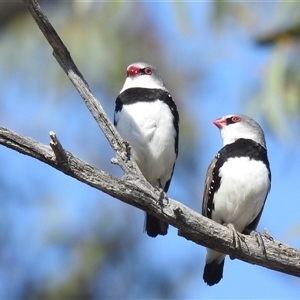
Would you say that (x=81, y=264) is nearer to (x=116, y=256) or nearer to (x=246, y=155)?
(x=116, y=256)

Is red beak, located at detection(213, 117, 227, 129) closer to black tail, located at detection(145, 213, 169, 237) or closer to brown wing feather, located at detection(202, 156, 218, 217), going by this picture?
brown wing feather, located at detection(202, 156, 218, 217)

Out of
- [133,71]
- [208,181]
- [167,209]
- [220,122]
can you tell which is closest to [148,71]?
[133,71]

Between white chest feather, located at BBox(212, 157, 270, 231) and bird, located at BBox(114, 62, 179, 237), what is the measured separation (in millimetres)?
442

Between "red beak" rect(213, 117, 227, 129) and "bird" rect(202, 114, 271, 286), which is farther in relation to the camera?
"red beak" rect(213, 117, 227, 129)

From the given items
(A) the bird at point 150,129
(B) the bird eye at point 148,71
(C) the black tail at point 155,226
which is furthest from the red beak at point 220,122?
(C) the black tail at point 155,226

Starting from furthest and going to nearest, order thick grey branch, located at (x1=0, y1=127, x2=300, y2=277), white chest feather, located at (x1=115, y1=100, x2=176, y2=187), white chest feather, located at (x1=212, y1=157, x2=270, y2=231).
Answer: white chest feather, located at (x1=115, y1=100, x2=176, y2=187), white chest feather, located at (x1=212, y1=157, x2=270, y2=231), thick grey branch, located at (x1=0, y1=127, x2=300, y2=277)

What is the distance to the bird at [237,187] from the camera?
17.8 feet

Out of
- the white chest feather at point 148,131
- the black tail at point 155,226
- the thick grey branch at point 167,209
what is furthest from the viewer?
the black tail at point 155,226

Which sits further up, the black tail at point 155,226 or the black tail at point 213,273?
the black tail at point 155,226

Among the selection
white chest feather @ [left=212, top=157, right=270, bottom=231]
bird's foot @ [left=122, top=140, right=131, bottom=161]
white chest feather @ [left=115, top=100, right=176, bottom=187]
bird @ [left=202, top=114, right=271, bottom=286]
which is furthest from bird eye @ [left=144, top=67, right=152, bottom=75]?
bird's foot @ [left=122, top=140, right=131, bottom=161]

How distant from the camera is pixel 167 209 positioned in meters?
4.47

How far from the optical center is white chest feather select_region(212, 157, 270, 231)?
5.40m

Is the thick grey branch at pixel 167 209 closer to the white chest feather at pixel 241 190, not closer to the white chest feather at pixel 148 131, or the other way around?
the white chest feather at pixel 241 190

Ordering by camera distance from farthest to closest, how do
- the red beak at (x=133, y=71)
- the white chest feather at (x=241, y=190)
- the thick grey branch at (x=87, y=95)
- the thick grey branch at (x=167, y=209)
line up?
1. the red beak at (x=133, y=71)
2. the white chest feather at (x=241, y=190)
3. the thick grey branch at (x=87, y=95)
4. the thick grey branch at (x=167, y=209)
